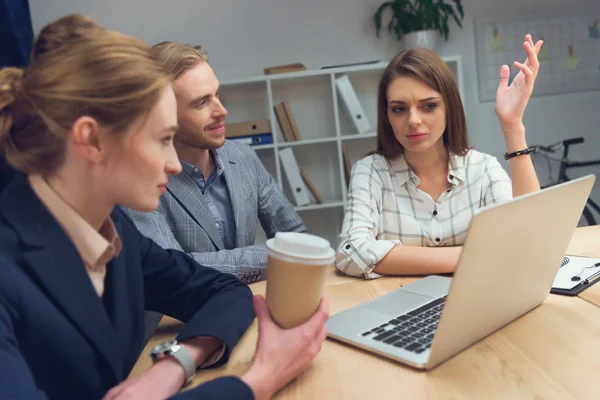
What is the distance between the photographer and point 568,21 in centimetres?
358

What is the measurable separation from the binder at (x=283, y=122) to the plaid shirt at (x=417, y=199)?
5.82 ft

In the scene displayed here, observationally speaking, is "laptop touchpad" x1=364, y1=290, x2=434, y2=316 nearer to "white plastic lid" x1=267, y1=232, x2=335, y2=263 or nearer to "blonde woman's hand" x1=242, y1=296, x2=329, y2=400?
"blonde woman's hand" x1=242, y1=296, x2=329, y2=400

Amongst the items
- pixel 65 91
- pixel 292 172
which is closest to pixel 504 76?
pixel 65 91

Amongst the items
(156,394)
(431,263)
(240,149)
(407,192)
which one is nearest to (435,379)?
(156,394)

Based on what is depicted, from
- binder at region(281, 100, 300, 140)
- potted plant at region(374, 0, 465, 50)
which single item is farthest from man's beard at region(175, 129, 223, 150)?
potted plant at region(374, 0, 465, 50)

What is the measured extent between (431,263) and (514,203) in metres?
0.56

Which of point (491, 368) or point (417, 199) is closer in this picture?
point (491, 368)

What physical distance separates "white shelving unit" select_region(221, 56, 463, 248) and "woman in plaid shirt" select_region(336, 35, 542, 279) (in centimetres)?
174

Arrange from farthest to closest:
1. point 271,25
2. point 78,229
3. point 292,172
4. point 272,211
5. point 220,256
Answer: point 271,25 < point 292,172 < point 272,211 < point 220,256 < point 78,229

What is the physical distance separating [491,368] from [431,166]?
1.02m

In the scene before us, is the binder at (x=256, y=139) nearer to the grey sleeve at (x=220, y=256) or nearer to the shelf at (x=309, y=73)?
the shelf at (x=309, y=73)

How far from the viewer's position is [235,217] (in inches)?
Result: 67.9

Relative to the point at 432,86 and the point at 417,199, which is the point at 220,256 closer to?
the point at 417,199

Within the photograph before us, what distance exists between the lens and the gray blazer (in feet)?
4.77
